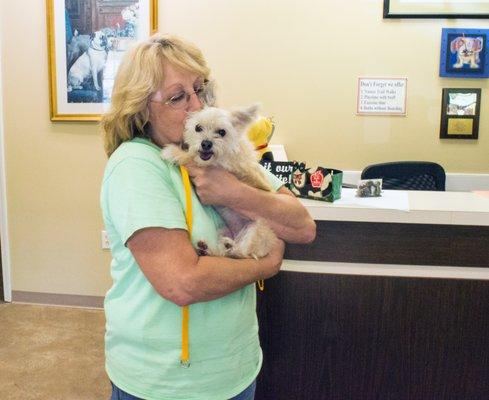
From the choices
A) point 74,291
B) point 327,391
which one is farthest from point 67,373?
point 327,391

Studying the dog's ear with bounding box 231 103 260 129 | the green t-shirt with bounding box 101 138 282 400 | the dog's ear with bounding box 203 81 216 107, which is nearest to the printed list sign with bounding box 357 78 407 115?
the dog's ear with bounding box 231 103 260 129

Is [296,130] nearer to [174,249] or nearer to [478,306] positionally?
[478,306]

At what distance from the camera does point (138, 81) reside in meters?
1.06

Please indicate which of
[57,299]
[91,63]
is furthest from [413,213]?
[57,299]

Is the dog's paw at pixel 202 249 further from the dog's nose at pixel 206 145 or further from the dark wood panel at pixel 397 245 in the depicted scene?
the dark wood panel at pixel 397 245

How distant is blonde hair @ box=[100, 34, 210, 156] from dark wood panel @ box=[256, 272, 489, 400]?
882mm

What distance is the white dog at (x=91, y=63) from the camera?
3227 millimetres

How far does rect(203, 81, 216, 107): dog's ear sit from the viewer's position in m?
1.27

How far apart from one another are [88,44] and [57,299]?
1.74 m

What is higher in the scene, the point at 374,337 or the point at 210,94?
the point at 210,94

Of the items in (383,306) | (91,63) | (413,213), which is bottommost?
(383,306)

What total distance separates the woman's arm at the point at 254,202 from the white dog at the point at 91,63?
2.32 metres

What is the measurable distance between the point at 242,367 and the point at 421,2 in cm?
265

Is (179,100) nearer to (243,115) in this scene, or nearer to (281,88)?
(243,115)
